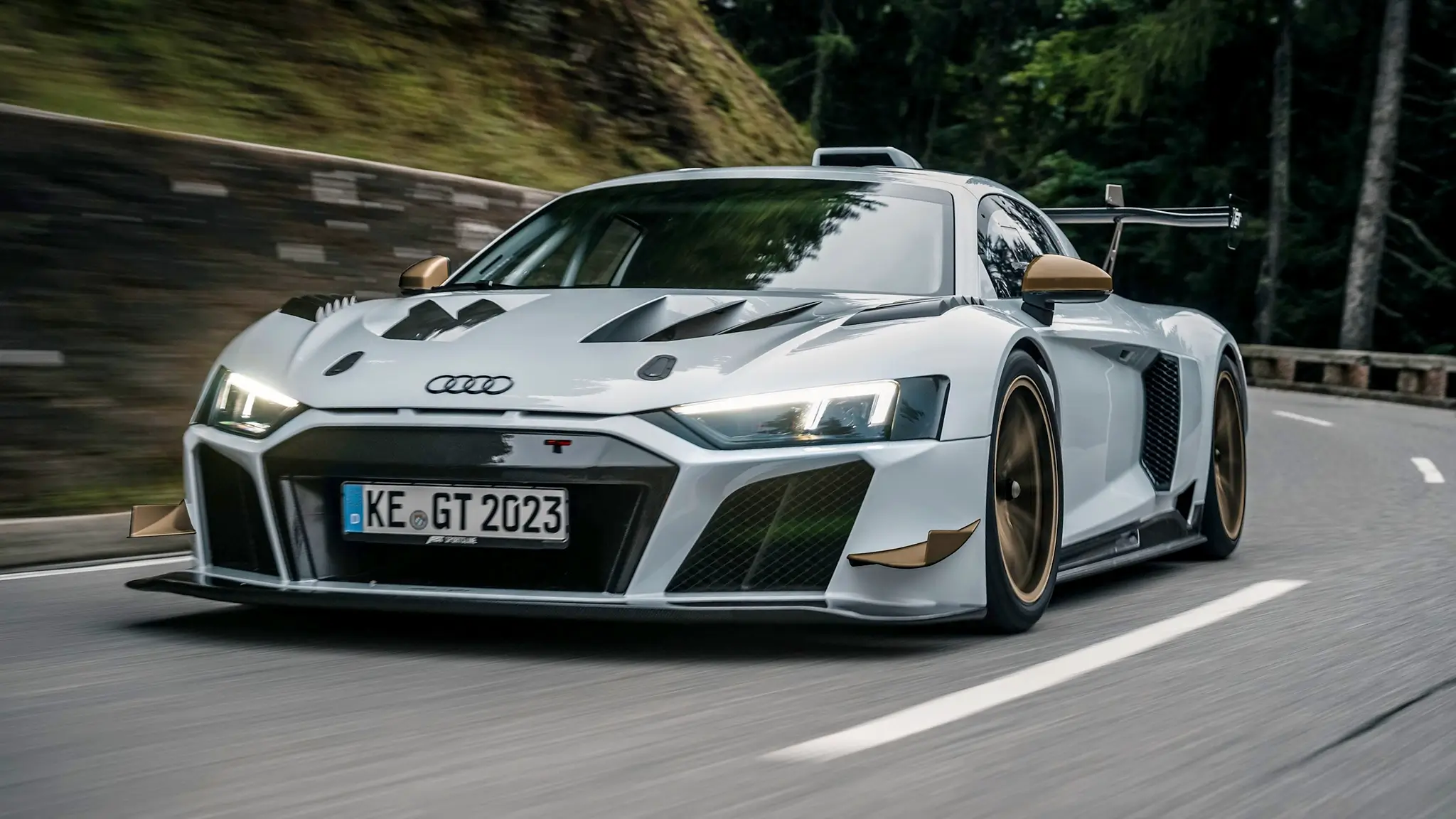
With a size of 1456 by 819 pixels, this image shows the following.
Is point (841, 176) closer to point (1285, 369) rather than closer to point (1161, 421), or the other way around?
point (1161, 421)

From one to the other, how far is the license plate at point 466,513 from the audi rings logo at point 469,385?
0.25m

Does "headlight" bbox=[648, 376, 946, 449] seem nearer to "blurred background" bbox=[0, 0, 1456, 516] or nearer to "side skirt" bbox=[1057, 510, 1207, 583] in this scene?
"side skirt" bbox=[1057, 510, 1207, 583]

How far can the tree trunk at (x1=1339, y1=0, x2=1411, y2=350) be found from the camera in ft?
109

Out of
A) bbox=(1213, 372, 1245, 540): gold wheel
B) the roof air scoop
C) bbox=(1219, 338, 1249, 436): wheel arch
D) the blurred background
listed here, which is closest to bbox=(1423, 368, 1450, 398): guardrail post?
the blurred background

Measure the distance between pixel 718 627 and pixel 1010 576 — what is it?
31.9 inches

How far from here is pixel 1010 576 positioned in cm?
540

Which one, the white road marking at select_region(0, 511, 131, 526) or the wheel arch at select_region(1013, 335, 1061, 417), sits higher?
the wheel arch at select_region(1013, 335, 1061, 417)

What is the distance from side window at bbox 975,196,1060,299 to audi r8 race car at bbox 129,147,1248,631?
0.16 metres

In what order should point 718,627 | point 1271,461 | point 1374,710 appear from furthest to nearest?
point 1271,461
point 718,627
point 1374,710

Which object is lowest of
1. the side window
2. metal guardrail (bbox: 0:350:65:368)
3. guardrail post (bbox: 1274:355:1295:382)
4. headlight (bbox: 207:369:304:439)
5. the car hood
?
guardrail post (bbox: 1274:355:1295:382)

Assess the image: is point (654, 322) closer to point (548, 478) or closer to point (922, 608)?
point (548, 478)

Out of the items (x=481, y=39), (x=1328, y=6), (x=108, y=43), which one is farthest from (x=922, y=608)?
(x=1328, y=6)

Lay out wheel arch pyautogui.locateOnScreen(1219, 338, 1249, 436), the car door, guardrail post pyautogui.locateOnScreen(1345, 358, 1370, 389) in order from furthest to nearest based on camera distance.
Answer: guardrail post pyautogui.locateOnScreen(1345, 358, 1370, 389)
wheel arch pyautogui.locateOnScreen(1219, 338, 1249, 436)
the car door

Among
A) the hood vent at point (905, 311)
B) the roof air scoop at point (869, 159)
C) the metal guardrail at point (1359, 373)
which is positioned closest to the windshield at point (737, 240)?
the hood vent at point (905, 311)
